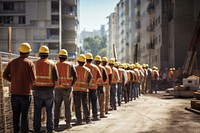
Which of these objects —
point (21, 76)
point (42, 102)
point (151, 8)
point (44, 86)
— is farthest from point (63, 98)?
point (151, 8)

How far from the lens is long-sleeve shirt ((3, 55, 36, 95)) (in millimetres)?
8156

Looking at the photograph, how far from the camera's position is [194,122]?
11789mm

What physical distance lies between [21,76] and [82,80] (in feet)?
12.1

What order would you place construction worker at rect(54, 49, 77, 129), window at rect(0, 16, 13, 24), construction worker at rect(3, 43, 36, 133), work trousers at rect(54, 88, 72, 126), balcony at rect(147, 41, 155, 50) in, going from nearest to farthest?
construction worker at rect(3, 43, 36, 133) < construction worker at rect(54, 49, 77, 129) < work trousers at rect(54, 88, 72, 126) < balcony at rect(147, 41, 155, 50) < window at rect(0, 16, 13, 24)

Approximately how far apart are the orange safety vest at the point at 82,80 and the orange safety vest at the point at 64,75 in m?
1.04

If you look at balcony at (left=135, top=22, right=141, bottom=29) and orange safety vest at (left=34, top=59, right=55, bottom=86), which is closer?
orange safety vest at (left=34, top=59, right=55, bottom=86)

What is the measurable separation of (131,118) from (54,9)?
175 ft

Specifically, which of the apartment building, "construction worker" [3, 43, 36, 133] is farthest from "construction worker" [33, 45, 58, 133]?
the apartment building

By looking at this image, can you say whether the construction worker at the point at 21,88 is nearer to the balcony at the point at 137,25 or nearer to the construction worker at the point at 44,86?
the construction worker at the point at 44,86

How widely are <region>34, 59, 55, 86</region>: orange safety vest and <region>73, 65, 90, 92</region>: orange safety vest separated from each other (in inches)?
91.5

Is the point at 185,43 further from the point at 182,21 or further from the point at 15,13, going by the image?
the point at 15,13

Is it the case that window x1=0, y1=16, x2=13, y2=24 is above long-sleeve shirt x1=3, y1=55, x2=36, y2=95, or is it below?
above

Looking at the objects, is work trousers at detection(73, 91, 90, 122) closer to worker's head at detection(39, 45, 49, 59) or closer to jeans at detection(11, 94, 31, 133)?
worker's head at detection(39, 45, 49, 59)

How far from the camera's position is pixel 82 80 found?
11.6m
